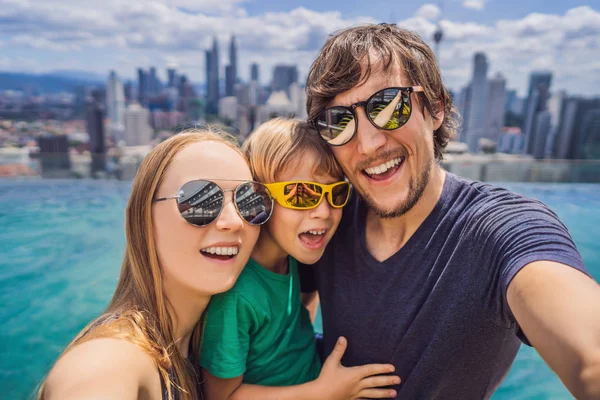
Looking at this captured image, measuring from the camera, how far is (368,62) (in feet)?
5.70

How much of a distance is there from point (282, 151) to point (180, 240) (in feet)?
2.02

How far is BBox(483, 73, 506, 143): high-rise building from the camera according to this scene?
63.7 m

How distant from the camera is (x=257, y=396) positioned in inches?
67.9

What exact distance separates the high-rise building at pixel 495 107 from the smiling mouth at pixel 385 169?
65.7 meters

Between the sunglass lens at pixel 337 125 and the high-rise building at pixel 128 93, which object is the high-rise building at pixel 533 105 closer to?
the sunglass lens at pixel 337 125

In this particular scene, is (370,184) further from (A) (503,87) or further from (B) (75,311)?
(A) (503,87)

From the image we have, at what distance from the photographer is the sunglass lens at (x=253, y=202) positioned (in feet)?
5.34

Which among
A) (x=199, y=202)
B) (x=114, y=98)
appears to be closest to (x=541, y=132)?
(x=199, y=202)

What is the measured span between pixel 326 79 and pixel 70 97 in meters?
68.6

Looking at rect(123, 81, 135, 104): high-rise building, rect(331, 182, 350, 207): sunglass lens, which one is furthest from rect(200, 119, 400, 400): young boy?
rect(123, 81, 135, 104): high-rise building

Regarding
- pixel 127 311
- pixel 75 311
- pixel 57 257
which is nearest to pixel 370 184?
pixel 127 311

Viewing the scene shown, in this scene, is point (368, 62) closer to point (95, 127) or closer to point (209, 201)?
point (209, 201)

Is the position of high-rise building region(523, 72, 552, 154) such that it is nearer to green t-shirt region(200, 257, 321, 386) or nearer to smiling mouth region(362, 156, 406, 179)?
smiling mouth region(362, 156, 406, 179)

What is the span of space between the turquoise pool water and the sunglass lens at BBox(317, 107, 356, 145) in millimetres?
3381
